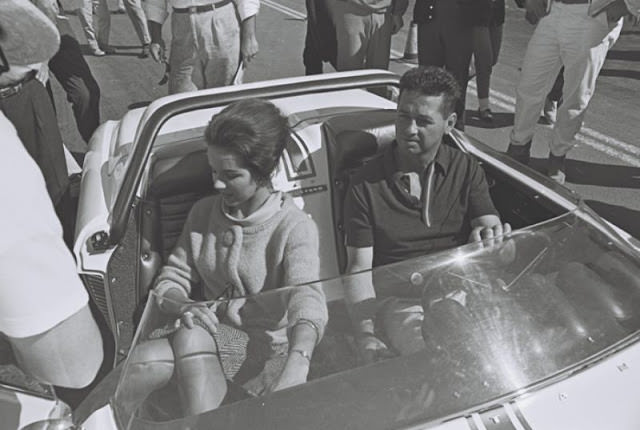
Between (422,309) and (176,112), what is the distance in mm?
1364

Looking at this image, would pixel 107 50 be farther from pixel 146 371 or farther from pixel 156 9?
pixel 146 371

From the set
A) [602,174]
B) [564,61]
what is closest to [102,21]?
[564,61]

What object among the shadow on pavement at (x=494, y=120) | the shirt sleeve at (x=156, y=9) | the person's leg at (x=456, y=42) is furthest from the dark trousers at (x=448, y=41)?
the shirt sleeve at (x=156, y=9)

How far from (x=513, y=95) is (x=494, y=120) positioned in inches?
35.6

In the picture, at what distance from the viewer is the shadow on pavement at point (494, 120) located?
19.6 ft

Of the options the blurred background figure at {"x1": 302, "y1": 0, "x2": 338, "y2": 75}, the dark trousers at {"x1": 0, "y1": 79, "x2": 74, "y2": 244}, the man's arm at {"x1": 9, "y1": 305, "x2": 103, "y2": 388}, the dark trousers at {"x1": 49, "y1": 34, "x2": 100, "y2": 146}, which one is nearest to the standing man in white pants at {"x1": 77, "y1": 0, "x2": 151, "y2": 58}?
the blurred background figure at {"x1": 302, "y1": 0, "x2": 338, "y2": 75}

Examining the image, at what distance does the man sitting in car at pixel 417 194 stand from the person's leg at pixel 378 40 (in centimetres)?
275

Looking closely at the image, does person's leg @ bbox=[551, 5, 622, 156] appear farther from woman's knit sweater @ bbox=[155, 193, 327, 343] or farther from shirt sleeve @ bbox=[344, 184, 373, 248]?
woman's knit sweater @ bbox=[155, 193, 327, 343]

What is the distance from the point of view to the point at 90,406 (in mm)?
1774

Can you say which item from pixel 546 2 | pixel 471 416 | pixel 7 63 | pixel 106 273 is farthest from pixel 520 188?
pixel 546 2

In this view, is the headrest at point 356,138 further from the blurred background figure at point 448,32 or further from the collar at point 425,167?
the blurred background figure at point 448,32

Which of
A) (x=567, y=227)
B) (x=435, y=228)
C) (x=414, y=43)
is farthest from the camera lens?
(x=414, y=43)

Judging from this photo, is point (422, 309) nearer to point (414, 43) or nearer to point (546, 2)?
point (546, 2)

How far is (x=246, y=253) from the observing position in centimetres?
235
